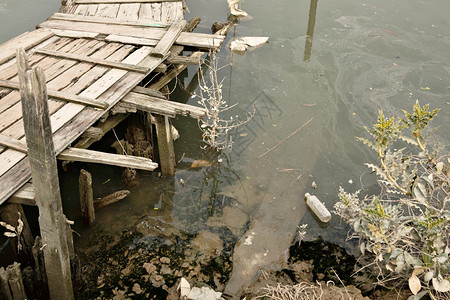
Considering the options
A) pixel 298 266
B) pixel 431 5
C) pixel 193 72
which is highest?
pixel 431 5

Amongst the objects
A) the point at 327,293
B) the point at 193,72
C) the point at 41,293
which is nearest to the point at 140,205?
the point at 41,293

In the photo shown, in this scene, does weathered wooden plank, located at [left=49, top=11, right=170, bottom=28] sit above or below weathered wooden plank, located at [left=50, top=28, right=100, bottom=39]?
above

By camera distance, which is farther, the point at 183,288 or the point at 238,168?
the point at 238,168

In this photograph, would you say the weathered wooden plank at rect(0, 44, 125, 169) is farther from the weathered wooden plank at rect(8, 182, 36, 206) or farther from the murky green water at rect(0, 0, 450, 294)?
the murky green water at rect(0, 0, 450, 294)

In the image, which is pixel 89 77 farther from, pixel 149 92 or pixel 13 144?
pixel 13 144

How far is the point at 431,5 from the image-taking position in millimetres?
11227

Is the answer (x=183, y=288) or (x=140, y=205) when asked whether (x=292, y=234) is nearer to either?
(x=183, y=288)

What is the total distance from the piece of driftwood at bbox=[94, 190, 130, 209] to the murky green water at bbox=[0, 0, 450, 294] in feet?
0.40

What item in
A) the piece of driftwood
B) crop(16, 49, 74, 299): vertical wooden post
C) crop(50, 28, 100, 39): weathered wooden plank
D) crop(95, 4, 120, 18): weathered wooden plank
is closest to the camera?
crop(16, 49, 74, 299): vertical wooden post

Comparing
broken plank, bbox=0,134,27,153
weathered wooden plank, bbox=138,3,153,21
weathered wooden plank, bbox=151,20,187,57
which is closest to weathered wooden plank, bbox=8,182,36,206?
broken plank, bbox=0,134,27,153

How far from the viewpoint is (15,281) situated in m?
3.88

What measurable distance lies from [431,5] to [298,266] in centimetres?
911

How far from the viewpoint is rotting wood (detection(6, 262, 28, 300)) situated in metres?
3.86

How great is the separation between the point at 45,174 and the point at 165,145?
8.54 ft
